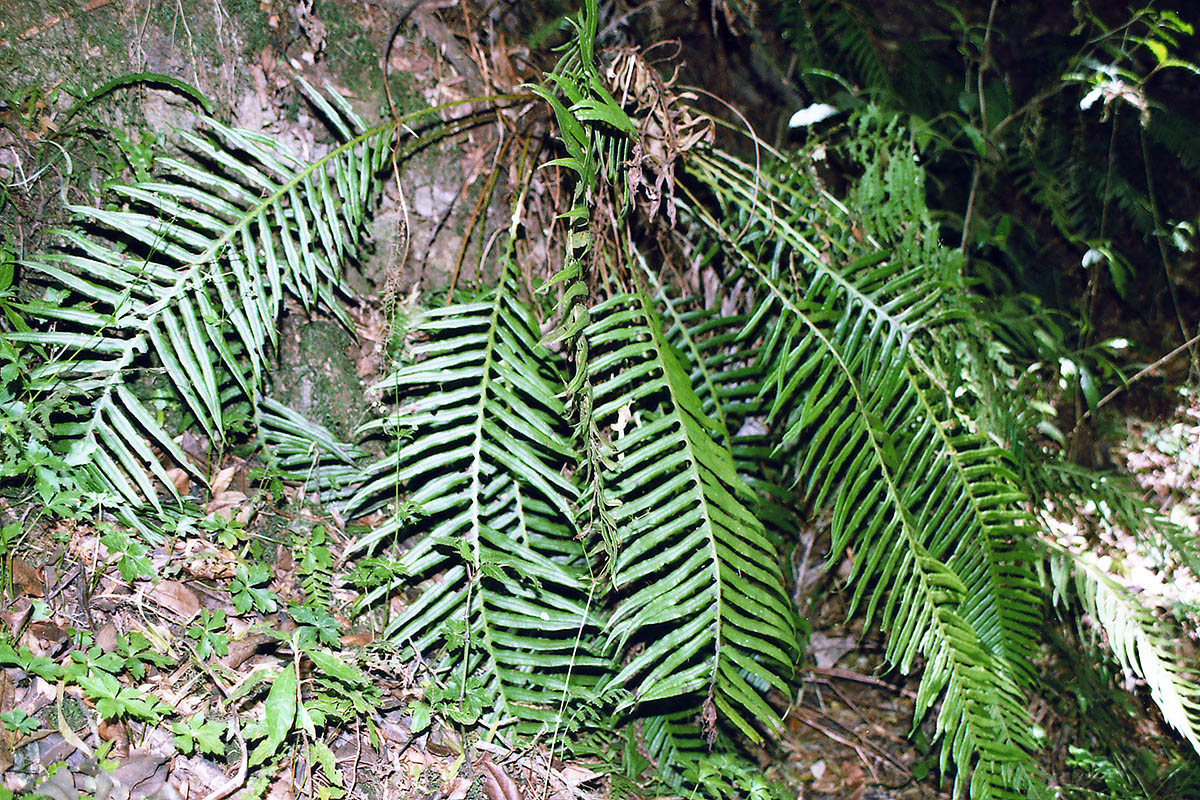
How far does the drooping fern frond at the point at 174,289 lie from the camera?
1.35 meters

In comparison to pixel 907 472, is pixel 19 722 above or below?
above

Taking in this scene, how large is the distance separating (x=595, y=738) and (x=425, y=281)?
1.20 m

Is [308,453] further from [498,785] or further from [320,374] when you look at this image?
[498,785]

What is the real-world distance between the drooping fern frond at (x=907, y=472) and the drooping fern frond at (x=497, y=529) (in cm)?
59

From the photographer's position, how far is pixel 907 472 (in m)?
1.88

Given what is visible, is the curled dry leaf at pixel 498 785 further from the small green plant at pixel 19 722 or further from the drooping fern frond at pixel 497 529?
the small green plant at pixel 19 722

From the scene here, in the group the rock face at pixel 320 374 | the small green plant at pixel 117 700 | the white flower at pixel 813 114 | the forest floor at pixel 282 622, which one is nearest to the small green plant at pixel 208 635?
the forest floor at pixel 282 622

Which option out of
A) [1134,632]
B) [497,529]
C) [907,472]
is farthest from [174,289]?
[1134,632]

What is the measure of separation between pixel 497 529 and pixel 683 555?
41 cm

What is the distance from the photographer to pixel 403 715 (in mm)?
1446

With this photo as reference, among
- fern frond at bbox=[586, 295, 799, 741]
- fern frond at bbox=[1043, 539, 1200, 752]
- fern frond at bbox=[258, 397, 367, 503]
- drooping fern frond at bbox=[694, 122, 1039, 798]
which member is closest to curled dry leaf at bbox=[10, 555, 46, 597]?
fern frond at bbox=[258, 397, 367, 503]

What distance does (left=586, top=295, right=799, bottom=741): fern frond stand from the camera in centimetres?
141

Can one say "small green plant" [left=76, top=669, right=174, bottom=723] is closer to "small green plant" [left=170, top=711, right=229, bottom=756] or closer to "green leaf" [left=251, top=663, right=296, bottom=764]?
"small green plant" [left=170, top=711, right=229, bottom=756]

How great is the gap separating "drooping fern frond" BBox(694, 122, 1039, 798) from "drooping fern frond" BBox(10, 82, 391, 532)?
1.03m
